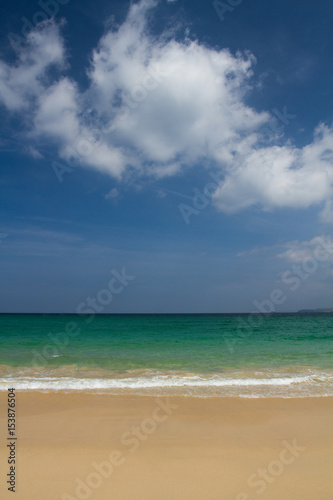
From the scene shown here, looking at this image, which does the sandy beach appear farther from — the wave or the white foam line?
the white foam line

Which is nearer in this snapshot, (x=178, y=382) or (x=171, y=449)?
(x=171, y=449)

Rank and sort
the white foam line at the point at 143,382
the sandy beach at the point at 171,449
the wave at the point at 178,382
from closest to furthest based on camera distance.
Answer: the sandy beach at the point at 171,449 < the wave at the point at 178,382 < the white foam line at the point at 143,382

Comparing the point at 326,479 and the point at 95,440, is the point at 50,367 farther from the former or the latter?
the point at 326,479

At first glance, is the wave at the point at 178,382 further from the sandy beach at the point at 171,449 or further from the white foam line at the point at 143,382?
the sandy beach at the point at 171,449

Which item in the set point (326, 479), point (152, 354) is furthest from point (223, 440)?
point (152, 354)

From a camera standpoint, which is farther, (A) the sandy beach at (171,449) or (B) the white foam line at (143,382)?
(B) the white foam line at (143,382)

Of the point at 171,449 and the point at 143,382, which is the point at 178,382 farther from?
the point at 171,449

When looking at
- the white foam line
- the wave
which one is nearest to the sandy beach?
the wave

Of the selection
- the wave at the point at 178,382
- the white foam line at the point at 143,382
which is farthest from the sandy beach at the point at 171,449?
the white foam line at the point at 143,382

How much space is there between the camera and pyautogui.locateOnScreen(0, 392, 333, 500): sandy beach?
14.1 feet

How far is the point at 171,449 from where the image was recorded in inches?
216

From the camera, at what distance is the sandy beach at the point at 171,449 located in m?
4.31

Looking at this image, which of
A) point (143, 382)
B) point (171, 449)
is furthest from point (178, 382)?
point (171, 449)

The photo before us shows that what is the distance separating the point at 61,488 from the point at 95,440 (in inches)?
64.6
